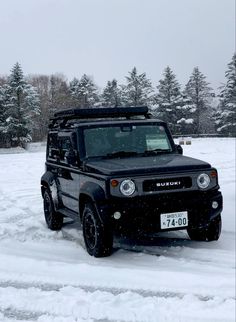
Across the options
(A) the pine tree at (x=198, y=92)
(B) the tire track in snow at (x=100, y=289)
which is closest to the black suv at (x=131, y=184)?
(B) the tire track in snow at (x=100, y=289)

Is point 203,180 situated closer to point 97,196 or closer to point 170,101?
point 97,196

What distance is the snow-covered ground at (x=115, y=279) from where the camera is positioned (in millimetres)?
4312

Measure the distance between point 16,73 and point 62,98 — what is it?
725 inches

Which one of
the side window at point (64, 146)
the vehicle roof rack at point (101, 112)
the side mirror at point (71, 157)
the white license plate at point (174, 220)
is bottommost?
the white license plate at point (174, 220)

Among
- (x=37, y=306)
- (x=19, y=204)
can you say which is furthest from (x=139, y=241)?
(x=19, y=204)

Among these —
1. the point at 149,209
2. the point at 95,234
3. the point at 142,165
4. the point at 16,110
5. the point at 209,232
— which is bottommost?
the point at 209,232

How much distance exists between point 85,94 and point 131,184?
226 ft

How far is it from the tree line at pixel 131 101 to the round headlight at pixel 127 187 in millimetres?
49623

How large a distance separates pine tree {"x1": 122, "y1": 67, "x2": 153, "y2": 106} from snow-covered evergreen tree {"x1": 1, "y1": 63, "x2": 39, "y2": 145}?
18.8 meters

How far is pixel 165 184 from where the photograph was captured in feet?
19.8

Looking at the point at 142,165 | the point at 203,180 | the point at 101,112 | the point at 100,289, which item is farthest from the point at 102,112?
the point at 100,289

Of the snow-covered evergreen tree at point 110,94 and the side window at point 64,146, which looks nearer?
→ the side window at point 64,146

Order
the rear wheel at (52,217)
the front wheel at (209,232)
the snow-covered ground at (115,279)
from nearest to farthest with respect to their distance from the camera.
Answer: the snow-covered ground at (115,279) → the front wheel at (209,232) → the rear wheel at (52,217)

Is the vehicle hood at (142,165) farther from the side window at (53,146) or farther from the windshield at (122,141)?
the side window at (53,146)
